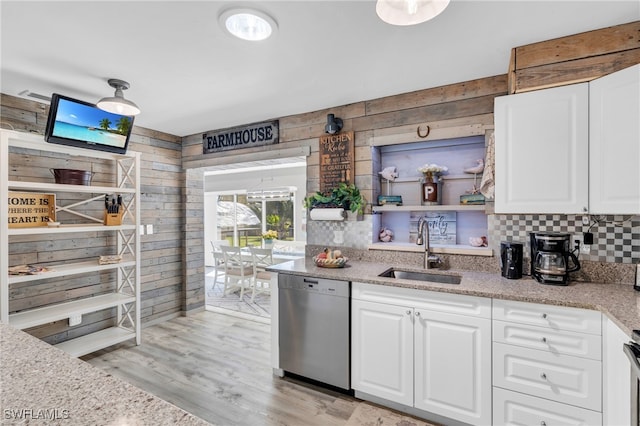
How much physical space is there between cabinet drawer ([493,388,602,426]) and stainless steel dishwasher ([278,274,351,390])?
38.9 inches

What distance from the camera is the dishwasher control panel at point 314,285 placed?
7.81ft

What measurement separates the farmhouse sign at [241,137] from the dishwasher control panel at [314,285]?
5.29ft

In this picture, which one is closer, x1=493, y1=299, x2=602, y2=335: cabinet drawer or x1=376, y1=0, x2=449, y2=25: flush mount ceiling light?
x1=376, y1=0, x2=449, y2=25: flush mount ceiling light

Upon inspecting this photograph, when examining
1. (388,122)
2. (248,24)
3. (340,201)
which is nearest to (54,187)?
(248,24)

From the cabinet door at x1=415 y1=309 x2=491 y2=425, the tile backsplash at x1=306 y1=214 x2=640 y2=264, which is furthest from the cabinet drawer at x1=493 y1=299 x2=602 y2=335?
the tile backsplash at x1=306 y1=214 x2=640 y2=264

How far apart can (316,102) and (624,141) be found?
222 cm

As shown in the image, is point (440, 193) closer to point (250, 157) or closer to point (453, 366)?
point (453, 366)

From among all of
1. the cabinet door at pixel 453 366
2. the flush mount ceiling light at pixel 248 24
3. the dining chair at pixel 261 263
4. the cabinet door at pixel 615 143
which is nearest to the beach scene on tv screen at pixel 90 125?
the flush mount ceiling light at pixel 248 24

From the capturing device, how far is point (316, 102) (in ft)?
9.91

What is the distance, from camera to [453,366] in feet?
6.59

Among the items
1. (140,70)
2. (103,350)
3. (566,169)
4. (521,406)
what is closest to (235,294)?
(103,350)

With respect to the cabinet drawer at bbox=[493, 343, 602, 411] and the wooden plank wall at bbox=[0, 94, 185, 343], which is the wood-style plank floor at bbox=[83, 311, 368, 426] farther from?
the cabinet drawer at bbox=[493, 343, 602, 411]

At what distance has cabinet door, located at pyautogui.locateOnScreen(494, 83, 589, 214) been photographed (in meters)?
1.91

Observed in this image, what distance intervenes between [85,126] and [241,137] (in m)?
1.49
